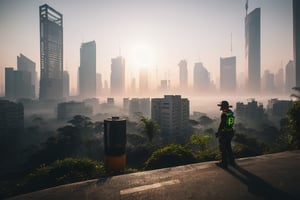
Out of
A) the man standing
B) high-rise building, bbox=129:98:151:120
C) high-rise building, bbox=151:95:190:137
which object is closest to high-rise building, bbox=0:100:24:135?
high-rise building, bbox=151:95:190:137

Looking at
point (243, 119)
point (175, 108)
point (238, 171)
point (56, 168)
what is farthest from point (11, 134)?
point (243, 119)

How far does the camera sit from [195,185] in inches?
189

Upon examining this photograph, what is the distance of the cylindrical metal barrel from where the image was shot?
6.47 metres

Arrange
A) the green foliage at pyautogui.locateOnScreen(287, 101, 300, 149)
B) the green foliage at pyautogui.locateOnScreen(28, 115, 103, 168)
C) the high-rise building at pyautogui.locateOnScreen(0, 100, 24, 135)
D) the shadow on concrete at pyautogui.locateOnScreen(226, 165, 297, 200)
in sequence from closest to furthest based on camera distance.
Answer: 1. the shadow on concrete at pyautogui.locateOnScreen(226, 165, 297, 200)
2. the green foliage at pyautogui.locateOnScreen(287, 101, 300, 149)
3. the green foliage at pyautogui.locateOnScreen(28, 115, 103, 168)
4. the high-rise building at pyautogui.locateOnScreen(0, 100, 24, 135)

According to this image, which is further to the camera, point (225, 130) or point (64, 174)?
point (64, 174)

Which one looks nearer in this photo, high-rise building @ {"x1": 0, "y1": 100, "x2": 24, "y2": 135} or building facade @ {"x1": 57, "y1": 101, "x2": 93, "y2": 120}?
high-rise building @ {"x1": 0, "y1": 100, "x2": 24, "y2": 135}

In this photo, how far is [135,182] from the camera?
509 centimetres

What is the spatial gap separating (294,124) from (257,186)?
8.00 metres

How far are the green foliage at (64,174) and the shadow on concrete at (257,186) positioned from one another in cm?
459

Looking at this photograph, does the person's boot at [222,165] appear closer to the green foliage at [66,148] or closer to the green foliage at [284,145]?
the green foliage at [284,145]

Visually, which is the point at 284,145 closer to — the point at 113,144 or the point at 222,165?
Result: the point at 222,165

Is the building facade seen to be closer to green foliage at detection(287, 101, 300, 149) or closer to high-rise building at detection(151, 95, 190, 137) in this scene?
high-rise building at detection(151, 95, 190, 137)

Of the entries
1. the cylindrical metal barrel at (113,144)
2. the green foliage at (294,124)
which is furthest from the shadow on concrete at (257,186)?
the green foliage at (294,124)

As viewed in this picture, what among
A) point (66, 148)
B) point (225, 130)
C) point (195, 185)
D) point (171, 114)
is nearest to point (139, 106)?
point (171, 114)
